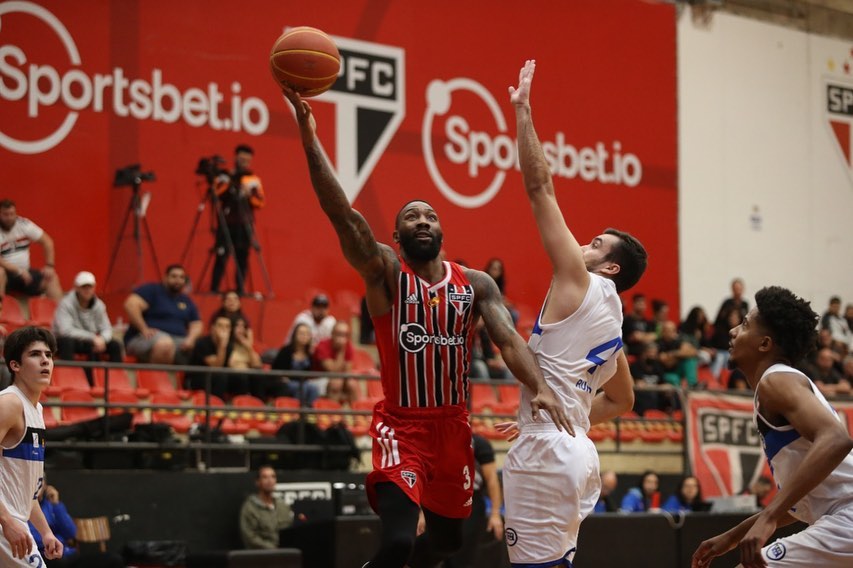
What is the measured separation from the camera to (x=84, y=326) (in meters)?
13.1

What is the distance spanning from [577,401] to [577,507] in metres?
0.51

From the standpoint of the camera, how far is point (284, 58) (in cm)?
652

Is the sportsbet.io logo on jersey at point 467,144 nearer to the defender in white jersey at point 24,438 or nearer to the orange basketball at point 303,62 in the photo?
the orange basketball at point 303,62

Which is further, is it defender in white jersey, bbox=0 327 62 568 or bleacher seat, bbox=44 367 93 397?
→ bleacher seat, bbox=44 367 93 397

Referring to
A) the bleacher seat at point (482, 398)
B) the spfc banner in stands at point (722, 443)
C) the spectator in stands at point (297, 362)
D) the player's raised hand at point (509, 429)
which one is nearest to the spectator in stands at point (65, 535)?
the spectator in stands at point (297, 362)

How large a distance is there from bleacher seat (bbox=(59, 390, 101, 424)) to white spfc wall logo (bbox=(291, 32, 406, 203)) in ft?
21.0

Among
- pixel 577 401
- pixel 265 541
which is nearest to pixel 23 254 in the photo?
pixel 265 541

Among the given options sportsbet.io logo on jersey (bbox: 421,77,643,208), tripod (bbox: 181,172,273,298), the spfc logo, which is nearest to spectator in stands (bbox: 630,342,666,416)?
sportsbet.io logo on jersey (bbox: 421,77,643,208)

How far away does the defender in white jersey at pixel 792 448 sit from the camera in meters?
4.88

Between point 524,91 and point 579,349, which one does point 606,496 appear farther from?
point 524,91

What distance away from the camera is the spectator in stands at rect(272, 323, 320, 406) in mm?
14328

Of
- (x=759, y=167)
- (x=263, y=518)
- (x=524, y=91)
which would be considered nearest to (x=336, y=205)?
(x=524, y=91)

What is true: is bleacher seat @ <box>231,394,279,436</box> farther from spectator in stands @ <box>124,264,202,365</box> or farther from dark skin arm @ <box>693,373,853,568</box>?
dark skin arm @ <box>693,373,853,568</box>

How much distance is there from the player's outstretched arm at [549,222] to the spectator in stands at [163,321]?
834 centimetres
